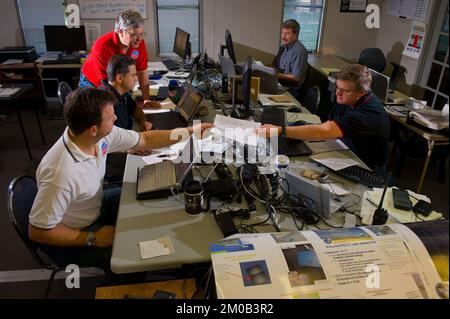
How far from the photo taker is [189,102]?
2.76 metres

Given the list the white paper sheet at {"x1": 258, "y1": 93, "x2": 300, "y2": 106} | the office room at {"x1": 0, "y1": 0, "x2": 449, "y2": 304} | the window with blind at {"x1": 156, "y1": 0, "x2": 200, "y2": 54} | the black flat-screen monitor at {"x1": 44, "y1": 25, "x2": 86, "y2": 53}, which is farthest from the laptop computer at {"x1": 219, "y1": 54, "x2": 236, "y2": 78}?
the black flat-screen monitor at {"x1": 44, "y1": 25, "x2": 86, "y2": 53}

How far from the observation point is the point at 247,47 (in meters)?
5.32

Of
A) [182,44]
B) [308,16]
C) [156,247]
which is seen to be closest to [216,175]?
[156,247]

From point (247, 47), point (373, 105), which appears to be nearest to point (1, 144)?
point (247, 47)

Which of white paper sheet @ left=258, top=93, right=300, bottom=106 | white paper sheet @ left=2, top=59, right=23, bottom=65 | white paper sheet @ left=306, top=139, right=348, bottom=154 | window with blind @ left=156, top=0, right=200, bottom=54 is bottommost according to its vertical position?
white paper sheet @ left=306, top=139, right=348, bottom=154

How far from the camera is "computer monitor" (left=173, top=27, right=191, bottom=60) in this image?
450 centimetres

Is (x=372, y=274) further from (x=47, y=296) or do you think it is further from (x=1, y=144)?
(x=1, y=144)

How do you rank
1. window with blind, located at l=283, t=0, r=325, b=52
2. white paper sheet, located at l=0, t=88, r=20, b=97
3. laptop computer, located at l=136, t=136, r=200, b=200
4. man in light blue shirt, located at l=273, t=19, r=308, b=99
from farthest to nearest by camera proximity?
1. window with blind, located at l=283, t=0, r=325, b=52
2. man in light blue shirt, located at l=273, t=19, r=308, b=99
3. white paper sheet, located at l=0, t=88, r=20, b=97
4. laptop computer, located at l=136, t=136, r=200, b=200

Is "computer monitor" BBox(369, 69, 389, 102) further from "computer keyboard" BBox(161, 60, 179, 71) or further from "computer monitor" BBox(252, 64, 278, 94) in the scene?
"computer keyboard" BBox(161, 60, 179, 71)

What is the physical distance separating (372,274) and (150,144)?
1586 mm

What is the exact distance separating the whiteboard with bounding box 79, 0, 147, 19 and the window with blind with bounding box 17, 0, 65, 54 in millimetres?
311

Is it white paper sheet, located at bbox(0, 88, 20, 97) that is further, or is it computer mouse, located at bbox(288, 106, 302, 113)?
white paper sheet, located at bbox(0, 88, 20, 97)

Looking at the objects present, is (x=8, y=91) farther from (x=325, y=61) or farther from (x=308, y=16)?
(x=308, y=16)

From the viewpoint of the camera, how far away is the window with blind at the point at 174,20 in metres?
5.02
